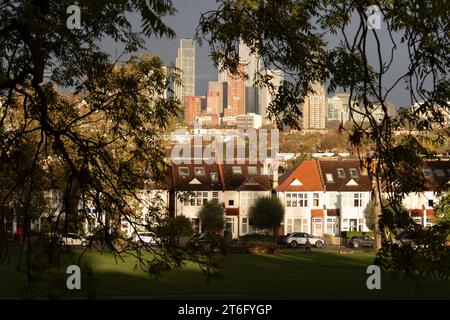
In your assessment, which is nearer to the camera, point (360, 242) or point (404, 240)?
point (404, 240)

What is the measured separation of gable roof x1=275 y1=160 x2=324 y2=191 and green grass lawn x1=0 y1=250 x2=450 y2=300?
40983mm

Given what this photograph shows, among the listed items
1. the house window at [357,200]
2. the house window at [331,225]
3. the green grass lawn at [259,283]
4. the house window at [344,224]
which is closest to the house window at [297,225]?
the house window at [331,225]

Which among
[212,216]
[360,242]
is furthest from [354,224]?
[360,242]

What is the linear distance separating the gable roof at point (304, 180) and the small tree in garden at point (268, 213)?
7946 millimetres

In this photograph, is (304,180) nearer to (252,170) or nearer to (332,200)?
(332,200)

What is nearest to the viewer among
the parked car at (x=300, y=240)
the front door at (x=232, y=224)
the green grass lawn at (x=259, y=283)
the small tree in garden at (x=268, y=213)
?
the green grass lawn at (x=259, y=283)

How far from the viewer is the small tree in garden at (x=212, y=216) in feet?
272

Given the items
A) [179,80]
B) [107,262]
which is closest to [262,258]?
[107,262]

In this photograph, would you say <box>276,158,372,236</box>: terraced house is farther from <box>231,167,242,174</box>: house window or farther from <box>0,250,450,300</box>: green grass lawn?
<box>0,250,450,300</box>: green grass lawn

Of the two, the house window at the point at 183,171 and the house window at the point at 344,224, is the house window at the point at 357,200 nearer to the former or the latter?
the house window at the point at 344,224

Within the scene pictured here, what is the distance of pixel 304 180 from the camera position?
92562mm

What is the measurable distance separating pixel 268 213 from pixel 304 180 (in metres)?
11.1

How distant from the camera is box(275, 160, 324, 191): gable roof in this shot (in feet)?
301
